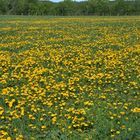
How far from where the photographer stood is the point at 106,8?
11844 cm

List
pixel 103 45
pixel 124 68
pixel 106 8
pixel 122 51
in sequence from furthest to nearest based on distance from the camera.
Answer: pixel 106 8 < pixel 103 45 < pixel 122 51 < pixel 124 68

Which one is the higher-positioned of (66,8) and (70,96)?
(66,8)

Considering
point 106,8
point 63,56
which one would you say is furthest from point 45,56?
Answer: point 106,8

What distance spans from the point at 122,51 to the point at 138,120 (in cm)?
848

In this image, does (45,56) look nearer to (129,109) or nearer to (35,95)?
(35,95)

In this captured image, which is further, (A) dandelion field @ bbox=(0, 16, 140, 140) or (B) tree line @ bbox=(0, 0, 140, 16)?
(B) tree line @ bbox=(0, 0, 140, 16)

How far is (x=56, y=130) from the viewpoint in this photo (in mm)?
6965

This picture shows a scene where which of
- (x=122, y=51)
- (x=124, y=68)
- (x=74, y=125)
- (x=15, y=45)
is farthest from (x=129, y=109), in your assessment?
(x=15, y=45)

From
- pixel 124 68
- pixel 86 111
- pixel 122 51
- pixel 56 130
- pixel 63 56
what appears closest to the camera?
pixel 56 130

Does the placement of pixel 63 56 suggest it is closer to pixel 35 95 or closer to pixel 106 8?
pixel 35 95

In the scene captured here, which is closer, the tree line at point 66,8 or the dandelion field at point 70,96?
the dandelion field at point 70,96

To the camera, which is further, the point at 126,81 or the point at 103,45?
the point at 103,45

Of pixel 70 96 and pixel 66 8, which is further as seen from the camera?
pixel 66 8

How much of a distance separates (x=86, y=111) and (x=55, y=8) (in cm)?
11671
